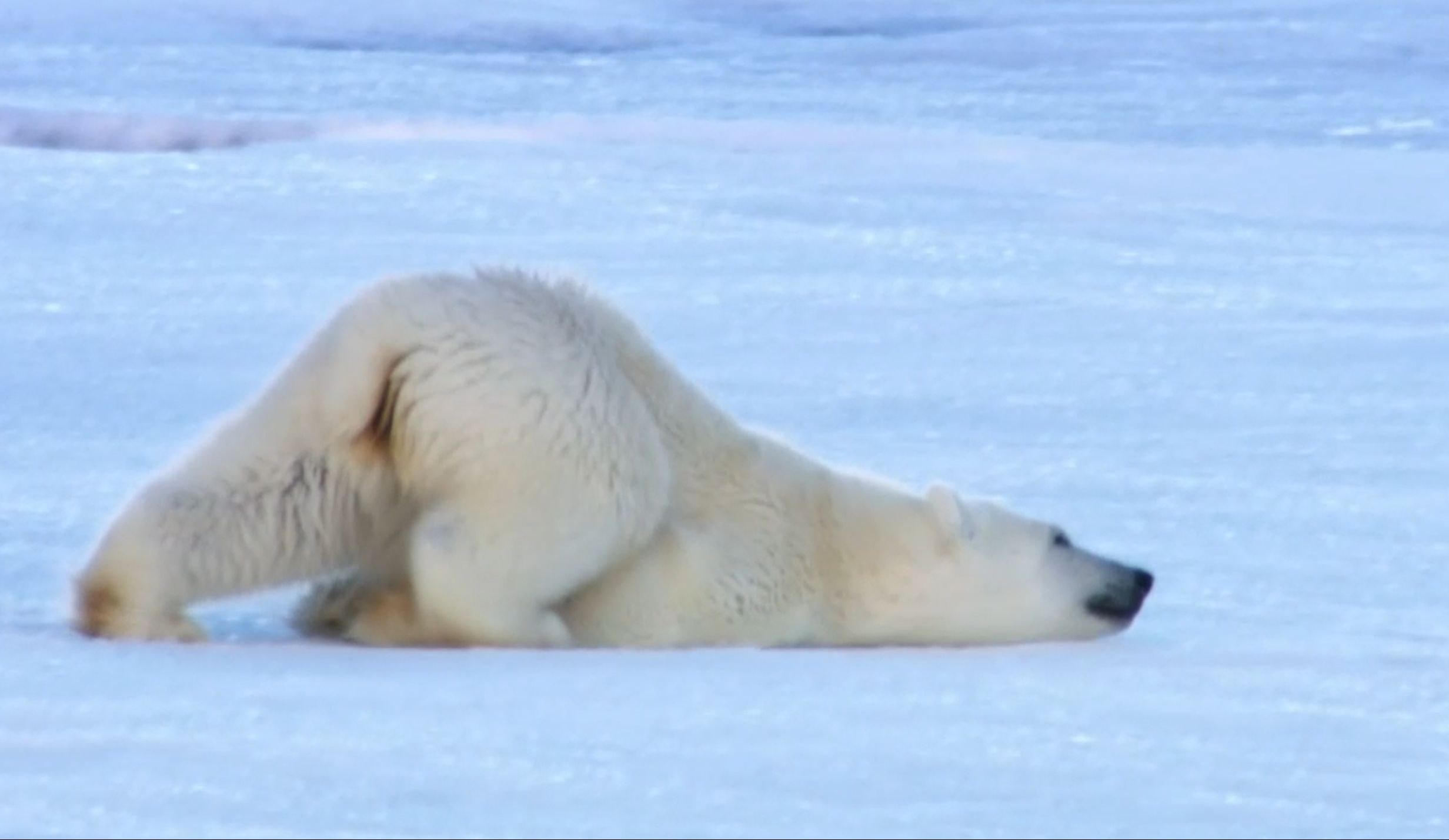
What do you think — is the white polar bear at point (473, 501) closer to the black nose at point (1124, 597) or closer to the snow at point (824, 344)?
the black nose at point (1124, 597)

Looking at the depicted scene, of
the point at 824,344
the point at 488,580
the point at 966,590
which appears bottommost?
the point at 824,344

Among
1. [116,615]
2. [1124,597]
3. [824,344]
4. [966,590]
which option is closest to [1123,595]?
[1124,597]

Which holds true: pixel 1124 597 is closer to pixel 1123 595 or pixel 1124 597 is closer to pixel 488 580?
pixel 1123 595

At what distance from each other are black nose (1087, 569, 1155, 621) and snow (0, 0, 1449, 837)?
75mm

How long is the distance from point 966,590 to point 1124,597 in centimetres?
23

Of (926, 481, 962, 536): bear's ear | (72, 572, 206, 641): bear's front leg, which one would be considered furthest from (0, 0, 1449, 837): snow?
(926, 481, 962, 536): bear's ear

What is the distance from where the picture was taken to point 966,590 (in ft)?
13.7

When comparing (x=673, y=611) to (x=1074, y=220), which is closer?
(x=673, y=611)

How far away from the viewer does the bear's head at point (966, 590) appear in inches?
163

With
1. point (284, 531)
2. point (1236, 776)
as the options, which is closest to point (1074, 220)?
point (284, 531)

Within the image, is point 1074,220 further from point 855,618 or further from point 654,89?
point 855,618

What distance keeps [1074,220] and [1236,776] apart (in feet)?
19.1

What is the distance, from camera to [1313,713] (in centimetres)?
319

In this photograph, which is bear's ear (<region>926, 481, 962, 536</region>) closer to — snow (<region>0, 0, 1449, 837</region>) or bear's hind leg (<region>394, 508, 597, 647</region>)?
snow (<region>0, 0, 1449, 837</region>)
